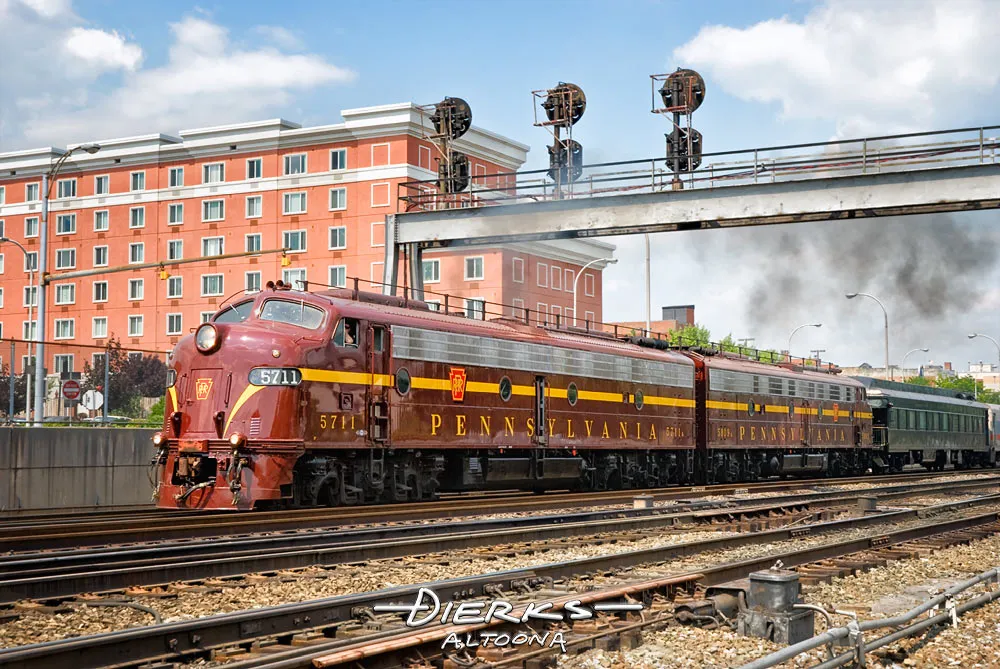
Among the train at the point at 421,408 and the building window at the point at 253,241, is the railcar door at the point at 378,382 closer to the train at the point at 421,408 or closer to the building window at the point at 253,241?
the train at the point at 421,408

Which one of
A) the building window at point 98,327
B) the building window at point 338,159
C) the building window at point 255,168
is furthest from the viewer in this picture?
the building window at point 98,327

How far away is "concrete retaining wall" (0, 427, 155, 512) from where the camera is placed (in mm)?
22688

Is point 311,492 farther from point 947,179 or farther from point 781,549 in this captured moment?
point 947,179

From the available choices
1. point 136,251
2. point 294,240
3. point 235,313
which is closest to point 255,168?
point 294,240

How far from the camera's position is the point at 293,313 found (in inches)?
826

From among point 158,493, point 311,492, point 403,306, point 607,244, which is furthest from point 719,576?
point 607,244

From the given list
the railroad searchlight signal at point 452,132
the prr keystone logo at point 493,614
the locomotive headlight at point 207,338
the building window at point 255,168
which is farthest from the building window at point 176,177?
the prr keystone logo at point 493,614

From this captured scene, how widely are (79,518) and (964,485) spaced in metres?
25.0

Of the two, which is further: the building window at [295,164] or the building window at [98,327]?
the building window at [98,327]

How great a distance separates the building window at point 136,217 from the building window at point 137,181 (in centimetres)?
164

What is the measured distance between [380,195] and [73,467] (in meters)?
55.6

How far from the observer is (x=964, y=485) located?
109 feet

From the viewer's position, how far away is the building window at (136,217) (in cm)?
8800

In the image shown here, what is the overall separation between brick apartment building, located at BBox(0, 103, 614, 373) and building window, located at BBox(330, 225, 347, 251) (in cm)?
10
